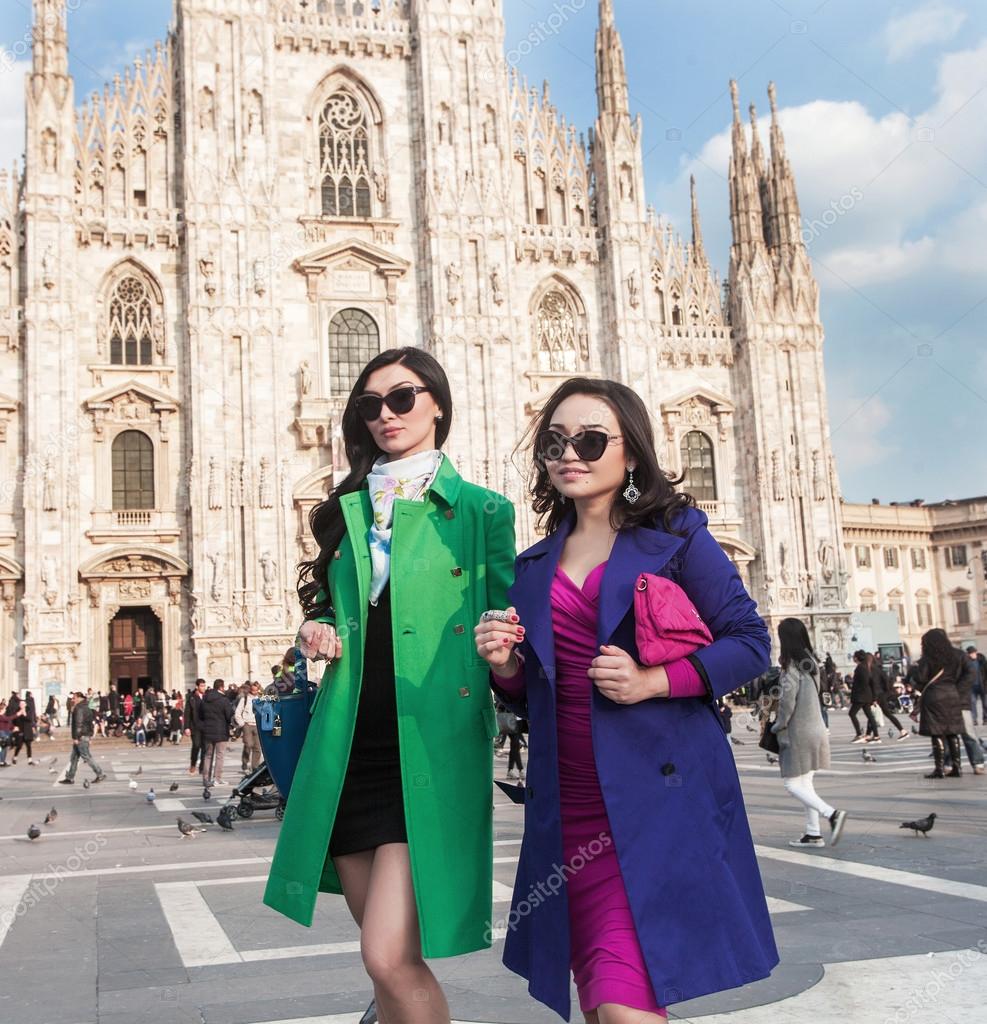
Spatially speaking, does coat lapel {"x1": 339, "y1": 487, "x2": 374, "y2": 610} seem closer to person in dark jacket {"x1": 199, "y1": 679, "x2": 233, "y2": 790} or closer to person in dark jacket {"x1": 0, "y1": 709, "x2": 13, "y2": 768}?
person in dark jacket {"x1": 199, "y1": 679, "x2": 233, "y2": 790}

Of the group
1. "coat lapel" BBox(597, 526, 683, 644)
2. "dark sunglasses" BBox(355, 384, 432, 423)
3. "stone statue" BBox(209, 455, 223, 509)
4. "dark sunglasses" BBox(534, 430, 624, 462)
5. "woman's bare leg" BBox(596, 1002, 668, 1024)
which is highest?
"stone statue" BBox(209, 455, 223, 509)

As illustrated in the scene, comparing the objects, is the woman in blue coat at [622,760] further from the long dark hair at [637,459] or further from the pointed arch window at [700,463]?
the pointed arch window at [700,463]

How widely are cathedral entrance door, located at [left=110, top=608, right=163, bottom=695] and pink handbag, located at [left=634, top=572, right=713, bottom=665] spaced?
28.3m

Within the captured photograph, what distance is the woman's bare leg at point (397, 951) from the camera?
2.69 metres

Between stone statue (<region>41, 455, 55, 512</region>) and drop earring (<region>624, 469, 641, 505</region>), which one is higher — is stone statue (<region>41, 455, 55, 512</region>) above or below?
above

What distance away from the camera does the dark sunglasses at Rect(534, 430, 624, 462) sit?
287 cm

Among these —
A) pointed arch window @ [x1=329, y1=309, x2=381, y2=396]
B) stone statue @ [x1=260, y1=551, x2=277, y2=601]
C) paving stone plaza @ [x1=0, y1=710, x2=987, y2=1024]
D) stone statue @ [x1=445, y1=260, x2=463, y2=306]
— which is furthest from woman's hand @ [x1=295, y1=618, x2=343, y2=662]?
stone statue @ [x1=445, y1=260, x2=463, y2=306]

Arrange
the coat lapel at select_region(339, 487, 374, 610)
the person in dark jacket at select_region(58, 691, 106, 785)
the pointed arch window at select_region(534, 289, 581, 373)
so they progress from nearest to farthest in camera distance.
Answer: the coat lapel at select_region(339, 487, 374, 610), the person in dark jacket at select_region(58, 691, 106, 785), the pointed arch window at select_region(534, 289, 581, 373)

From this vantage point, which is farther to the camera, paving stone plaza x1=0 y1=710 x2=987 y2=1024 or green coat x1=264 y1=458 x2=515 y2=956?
paving stone plaza x1=0 y1=710 x2=987 y2=1024

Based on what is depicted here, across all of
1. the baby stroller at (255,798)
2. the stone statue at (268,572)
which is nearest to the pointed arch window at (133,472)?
the stone statue at (268,572)

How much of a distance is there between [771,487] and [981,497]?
29.9 metres

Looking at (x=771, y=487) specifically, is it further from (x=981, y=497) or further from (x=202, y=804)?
(x=981, y=497)

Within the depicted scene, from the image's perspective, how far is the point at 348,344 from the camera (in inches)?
1259

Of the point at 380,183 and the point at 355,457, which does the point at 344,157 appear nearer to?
the point at 380,183
